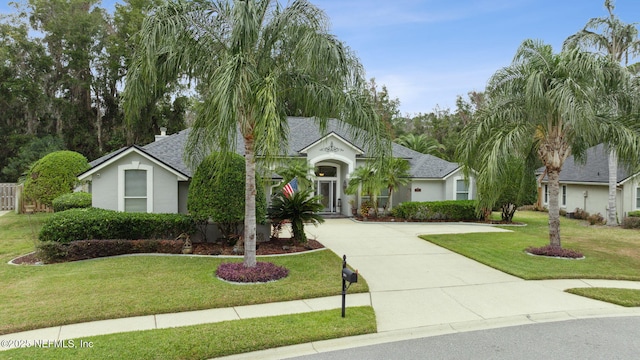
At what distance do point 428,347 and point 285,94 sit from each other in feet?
22.2

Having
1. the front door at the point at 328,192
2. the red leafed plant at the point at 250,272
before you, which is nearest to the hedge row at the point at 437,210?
the front door at the point at 328,192

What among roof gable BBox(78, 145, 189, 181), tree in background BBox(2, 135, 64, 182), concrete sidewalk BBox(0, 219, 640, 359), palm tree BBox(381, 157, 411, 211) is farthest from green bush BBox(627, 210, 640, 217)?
tree in background BBox(2, 135, 64, 182)

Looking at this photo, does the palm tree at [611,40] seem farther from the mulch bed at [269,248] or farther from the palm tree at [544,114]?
the mulch bed at [269,248]

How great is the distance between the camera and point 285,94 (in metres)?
9.83

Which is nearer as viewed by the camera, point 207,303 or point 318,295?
point 207,303

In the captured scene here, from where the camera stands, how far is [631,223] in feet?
65.0

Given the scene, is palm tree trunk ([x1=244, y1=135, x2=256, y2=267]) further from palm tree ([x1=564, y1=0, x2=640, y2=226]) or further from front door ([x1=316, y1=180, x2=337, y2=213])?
palm tree ([x1=564, y1=0, x2=640, y2=226])

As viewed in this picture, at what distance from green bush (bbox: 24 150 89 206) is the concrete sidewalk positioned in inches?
675

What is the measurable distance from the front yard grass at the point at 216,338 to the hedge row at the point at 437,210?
48.8 ft

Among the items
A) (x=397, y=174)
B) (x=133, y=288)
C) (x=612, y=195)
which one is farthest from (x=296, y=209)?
(x=612, y=195)

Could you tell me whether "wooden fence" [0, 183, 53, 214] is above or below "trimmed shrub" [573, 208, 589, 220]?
above

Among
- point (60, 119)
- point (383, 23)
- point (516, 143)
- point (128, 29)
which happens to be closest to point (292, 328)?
point (516, 143)

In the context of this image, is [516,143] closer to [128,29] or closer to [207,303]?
[207,303]

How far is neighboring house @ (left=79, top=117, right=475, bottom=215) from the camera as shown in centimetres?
1371
